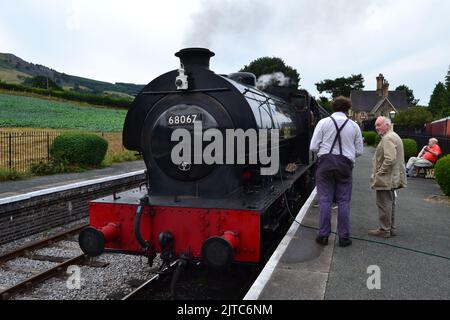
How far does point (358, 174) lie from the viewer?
44.1 feet

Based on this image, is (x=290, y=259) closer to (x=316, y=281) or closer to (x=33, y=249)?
(x=316, y=281)

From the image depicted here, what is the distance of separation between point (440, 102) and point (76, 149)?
66.8 m

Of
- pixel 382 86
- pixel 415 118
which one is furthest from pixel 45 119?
pixel 382 86

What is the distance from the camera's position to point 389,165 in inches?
212

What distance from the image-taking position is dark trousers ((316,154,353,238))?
5027 mm

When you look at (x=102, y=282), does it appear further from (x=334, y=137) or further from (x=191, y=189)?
(x=334, y=137)

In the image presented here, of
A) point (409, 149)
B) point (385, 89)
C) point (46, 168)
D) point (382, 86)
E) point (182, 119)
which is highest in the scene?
point (382, 86)

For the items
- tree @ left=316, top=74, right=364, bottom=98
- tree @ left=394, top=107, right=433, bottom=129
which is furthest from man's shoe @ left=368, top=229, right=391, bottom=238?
tree @ left=316, top=74, right=364, bottom=98

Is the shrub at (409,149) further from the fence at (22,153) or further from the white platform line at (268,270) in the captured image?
the fence at (22,153)

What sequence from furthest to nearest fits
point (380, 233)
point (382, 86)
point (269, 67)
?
point (382, 86) < point (269, 67) < point (380, 233)

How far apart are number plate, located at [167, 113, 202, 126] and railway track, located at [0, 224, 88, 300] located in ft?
8.72

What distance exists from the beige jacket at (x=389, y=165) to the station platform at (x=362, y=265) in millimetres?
758

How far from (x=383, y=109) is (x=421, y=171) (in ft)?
204

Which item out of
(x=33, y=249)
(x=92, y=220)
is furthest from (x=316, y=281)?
(x=33, y=249)
